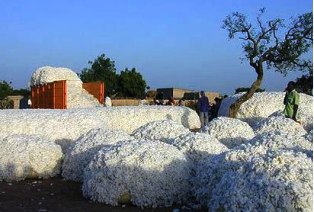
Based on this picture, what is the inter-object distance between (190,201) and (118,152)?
3.82 ft

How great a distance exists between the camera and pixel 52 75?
29406 mm

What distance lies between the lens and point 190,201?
698cm

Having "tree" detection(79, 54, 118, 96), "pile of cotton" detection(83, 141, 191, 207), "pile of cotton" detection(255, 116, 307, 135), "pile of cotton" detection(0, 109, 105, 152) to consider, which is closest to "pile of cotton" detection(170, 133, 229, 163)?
"pile of cotton" detection(83, 141, 191, 207)

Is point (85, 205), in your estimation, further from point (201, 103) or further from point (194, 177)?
point (201, 103)

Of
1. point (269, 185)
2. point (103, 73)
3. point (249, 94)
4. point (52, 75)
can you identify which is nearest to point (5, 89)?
point (103, 73)

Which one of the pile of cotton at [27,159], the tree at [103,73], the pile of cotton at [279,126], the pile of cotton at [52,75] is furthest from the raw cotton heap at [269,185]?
the tree at [103,73]

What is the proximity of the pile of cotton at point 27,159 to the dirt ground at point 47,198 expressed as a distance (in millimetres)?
178

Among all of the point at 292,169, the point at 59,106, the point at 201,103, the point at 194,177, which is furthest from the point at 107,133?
the point at 59,106

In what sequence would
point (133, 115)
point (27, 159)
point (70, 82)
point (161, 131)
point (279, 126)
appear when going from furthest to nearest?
point (70, 82), point (133, 115), point (279, 126), point (161, 131), point (27, 159)

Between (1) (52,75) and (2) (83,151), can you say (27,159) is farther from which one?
(1) (52,75)

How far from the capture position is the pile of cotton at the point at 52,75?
29125 millimetres

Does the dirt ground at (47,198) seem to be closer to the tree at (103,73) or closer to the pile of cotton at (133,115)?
the pile of cotton at (133,115)

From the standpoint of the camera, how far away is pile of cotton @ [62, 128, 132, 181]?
8609 mm

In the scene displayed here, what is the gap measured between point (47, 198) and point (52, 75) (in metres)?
22.6
